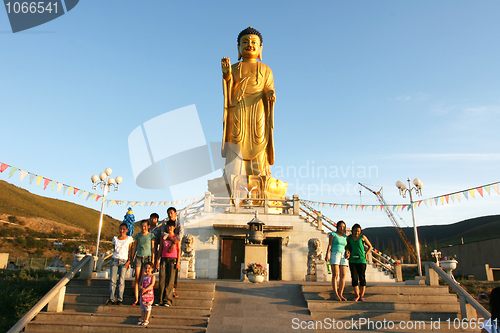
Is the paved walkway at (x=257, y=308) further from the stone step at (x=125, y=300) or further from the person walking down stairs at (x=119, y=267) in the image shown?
the person walking down stairs at (x=119, y=267)

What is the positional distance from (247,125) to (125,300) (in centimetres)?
1332

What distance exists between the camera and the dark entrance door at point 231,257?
45.7 ft

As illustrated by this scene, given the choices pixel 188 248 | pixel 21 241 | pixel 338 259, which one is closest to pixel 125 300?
Answer: pixel 338 259

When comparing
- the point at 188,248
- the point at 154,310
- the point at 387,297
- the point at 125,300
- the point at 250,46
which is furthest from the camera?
the point at 250,46

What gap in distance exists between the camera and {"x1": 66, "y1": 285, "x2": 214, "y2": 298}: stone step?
7.30 meters

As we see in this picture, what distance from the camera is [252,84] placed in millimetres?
19750

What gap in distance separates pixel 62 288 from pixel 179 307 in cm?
228

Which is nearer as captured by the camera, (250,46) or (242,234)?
(242,234)

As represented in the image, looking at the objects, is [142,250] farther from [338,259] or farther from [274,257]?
[274,257]

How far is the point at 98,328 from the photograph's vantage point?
592 centimetres

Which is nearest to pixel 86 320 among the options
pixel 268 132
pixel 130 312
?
pixel 130 312

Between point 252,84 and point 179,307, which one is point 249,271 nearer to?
point 179,307

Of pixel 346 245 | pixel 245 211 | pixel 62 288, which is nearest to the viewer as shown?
pixel 62 288

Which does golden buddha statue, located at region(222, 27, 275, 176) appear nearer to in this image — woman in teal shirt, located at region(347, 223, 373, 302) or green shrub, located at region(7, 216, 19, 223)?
woman in teal shirt, located at region(347, 223, 373, 302)
